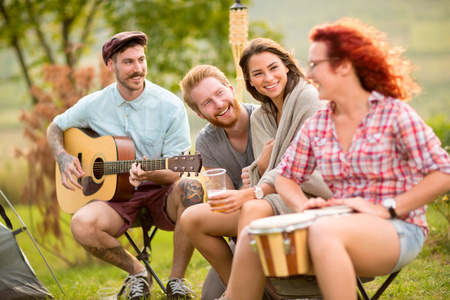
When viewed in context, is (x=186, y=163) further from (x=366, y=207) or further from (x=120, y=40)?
(x=366, y=207)

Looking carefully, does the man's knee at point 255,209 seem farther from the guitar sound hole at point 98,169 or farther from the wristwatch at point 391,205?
the guitar sound hole at point 98,169

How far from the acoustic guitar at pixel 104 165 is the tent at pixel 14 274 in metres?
0.54

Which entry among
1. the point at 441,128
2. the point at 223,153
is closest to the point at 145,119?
the point at 223,153

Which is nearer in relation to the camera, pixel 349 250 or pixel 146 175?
pixel 349 250

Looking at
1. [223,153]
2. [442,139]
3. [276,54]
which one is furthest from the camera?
[442,139]

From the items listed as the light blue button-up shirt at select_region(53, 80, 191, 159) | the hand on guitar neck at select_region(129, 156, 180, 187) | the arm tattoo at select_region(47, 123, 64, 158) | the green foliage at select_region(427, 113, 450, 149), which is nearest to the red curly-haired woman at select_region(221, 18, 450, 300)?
the hand on guitar neck at select_region(129, 156, 180, 187)

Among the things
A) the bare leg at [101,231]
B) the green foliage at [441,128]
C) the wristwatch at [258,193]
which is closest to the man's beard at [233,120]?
the wristwatch at [258,193]

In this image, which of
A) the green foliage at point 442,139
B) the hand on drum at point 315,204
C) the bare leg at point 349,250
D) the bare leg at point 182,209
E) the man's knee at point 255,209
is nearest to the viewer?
the bare leg at point 349,250

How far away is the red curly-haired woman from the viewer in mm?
2027

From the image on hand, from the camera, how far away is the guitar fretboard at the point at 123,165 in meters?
3.48

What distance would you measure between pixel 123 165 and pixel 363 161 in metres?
1.93

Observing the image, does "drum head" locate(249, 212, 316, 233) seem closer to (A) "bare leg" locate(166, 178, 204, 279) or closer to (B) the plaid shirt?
(B) the plaid shirt

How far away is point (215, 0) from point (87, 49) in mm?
2612

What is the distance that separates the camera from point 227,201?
264 centimetres
